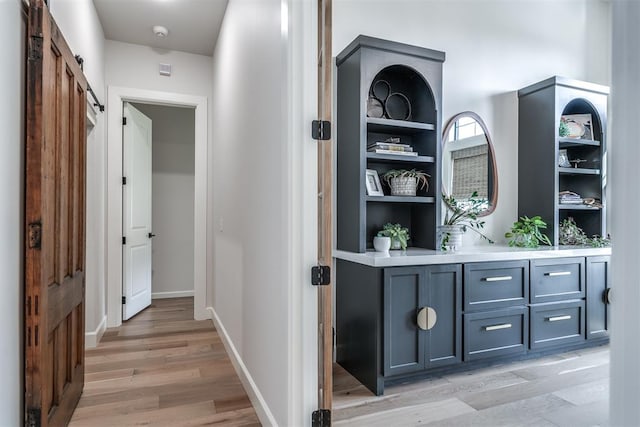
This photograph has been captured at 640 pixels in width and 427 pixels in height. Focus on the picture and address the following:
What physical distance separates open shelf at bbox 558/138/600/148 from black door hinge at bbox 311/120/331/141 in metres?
2.64

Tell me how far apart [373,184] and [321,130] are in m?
1.30

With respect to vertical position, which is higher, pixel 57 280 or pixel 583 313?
pixel 57 280

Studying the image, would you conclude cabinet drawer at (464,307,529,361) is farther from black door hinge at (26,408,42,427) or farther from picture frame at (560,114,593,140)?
black door hinge at (26,408,42,427)

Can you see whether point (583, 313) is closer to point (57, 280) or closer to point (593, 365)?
point (593, 365)

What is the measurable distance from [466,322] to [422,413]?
0.74 metres

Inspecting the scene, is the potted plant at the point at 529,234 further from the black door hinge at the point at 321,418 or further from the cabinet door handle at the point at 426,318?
the black door hinge at the point at 321,418

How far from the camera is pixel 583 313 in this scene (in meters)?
3.04

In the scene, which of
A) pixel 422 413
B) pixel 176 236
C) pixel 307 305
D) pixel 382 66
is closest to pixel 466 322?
pixel 422 413

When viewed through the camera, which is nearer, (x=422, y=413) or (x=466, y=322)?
(x=422, y=413)

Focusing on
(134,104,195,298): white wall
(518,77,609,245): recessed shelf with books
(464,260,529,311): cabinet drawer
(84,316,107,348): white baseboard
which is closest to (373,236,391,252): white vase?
(464,260,529,311): cabinet drawer

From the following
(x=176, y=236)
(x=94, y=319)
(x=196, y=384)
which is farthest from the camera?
(x=176, y=236)

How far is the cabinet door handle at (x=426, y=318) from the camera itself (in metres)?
2.43

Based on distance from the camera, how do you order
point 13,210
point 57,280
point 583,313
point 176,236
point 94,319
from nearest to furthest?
point 13,210, point 57,280, point 583,313, point 94,319, point 176,236

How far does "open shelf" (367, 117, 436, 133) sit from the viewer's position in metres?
2.68
